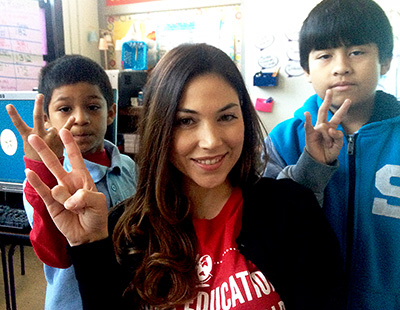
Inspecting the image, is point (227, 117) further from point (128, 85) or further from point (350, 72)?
point (128, 85)

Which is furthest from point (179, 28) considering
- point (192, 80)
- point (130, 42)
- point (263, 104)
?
point (192, 80)

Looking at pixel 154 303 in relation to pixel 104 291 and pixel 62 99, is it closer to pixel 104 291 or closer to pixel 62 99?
pixel 104 291

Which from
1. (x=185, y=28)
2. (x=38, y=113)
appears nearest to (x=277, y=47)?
(x=185, y=28)

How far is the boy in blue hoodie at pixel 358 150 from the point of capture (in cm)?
84

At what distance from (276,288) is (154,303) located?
11.9 inches

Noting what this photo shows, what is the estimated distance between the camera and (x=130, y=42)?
9.24ft

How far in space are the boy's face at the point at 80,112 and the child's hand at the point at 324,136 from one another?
717 mm

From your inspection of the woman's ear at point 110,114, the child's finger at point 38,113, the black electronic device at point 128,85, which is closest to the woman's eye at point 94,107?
the woman's ear at point 110,114

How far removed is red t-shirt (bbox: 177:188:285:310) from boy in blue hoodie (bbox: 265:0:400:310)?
27cm

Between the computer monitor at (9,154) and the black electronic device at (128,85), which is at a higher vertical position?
the black electronic device at (128,85)

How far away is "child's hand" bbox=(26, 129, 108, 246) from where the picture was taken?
70 cm

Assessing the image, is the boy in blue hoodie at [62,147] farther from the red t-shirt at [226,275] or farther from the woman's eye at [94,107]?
the red t-shirt at [226,275]

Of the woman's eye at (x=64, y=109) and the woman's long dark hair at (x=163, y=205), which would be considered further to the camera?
the woman's eye at (x=64, y=109)

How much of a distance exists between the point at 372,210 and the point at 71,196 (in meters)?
0.82
